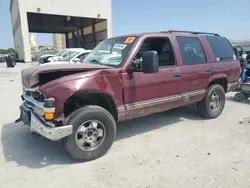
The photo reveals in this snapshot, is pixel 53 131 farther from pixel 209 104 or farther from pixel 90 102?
pixel 209 104

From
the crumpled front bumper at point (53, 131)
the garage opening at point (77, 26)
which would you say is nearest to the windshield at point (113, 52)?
the crumpled front bumper at point (53, 131)

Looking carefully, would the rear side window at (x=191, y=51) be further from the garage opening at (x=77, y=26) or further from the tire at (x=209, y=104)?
the garage opening at (x=77, y=26)

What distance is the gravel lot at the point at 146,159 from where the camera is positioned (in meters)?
2.89

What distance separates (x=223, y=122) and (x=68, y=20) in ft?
123

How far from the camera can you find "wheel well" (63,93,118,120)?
3455 millimetres

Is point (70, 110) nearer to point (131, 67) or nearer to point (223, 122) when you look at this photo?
point (131, 67)

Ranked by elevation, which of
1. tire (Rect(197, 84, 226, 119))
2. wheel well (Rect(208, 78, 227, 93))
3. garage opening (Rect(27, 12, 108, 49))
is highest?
garage opening (Rect(27, 12, 108, 49))

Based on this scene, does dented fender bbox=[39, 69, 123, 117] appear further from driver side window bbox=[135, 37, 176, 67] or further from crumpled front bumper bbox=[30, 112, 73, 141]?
driver side window bbox=[135, 37, 176, 67]

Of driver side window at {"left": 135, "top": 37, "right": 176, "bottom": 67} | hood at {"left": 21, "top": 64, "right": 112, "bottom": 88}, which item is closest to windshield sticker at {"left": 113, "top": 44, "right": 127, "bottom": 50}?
driver side window at {"left": 135, "top": 37, "right": 176, "bottom": 67}

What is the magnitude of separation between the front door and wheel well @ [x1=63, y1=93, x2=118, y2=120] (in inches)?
10.0

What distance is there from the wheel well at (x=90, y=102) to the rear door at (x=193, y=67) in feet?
5.50

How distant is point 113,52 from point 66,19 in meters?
37.0

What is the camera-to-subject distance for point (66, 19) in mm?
37812

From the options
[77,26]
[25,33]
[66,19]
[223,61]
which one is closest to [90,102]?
[223,61]
